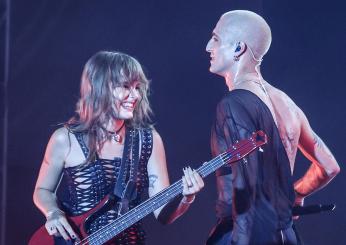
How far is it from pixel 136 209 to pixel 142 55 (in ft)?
5.50

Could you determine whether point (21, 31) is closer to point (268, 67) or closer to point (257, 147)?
point (268, 67)

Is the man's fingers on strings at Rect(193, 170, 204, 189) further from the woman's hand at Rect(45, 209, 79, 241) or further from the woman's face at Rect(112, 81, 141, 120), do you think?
the woman's hand at Rect(45, 209, 79, 241)

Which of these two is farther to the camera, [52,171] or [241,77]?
[241,77]

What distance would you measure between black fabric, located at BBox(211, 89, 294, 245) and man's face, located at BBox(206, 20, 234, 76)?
32 cm

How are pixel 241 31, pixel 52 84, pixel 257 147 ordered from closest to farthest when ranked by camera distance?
pixel 257 147 < pixel 241 31 < pixel 52 84

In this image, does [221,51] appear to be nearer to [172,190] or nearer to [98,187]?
[172,190]

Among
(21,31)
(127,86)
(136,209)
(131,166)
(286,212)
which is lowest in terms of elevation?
(286,212)

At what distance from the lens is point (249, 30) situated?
2973mm

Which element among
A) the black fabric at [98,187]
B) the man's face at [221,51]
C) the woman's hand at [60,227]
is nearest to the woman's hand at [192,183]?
the black fabric at [98,187]

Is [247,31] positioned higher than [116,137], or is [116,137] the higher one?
[247,31]

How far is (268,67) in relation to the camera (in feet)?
13.4

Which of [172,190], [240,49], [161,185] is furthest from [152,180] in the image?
[240,49]

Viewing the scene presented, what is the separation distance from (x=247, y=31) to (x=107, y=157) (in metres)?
1.00

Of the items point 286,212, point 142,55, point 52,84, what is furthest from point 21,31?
point 286,212
